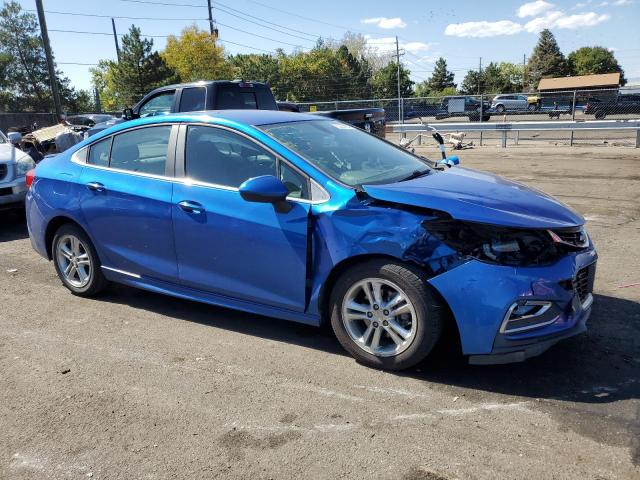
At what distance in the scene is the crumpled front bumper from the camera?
317cm

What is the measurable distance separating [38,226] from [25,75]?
2649 inches

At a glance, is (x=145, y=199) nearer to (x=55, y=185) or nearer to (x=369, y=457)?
(x=55, y=185)

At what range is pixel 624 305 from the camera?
4586 millimetres

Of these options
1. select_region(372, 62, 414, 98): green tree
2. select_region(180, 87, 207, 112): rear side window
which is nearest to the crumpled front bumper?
select_region(180, 87, 207, 112): rear side window

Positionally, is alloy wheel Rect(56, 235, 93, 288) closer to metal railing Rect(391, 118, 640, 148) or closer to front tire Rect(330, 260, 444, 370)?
front tire Rect(330, 260, 444, 370)

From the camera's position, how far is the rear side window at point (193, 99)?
974 cm

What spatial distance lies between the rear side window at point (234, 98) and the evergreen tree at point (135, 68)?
167 feet

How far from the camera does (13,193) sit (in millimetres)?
8352

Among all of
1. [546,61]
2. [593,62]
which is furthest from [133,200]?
[593,62]

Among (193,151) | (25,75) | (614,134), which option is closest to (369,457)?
(193,151)

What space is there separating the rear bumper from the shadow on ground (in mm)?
5089

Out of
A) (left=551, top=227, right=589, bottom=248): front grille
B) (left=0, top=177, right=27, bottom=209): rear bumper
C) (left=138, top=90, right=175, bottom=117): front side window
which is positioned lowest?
(left=0, top=177, right=27, bottom=209): rear bumper

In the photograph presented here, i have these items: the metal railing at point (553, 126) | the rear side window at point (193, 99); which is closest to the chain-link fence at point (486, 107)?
the metal railing at point (553, 126)

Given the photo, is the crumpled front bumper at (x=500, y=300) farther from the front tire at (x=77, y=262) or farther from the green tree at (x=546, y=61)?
the green tree at (x=546, y=61)
